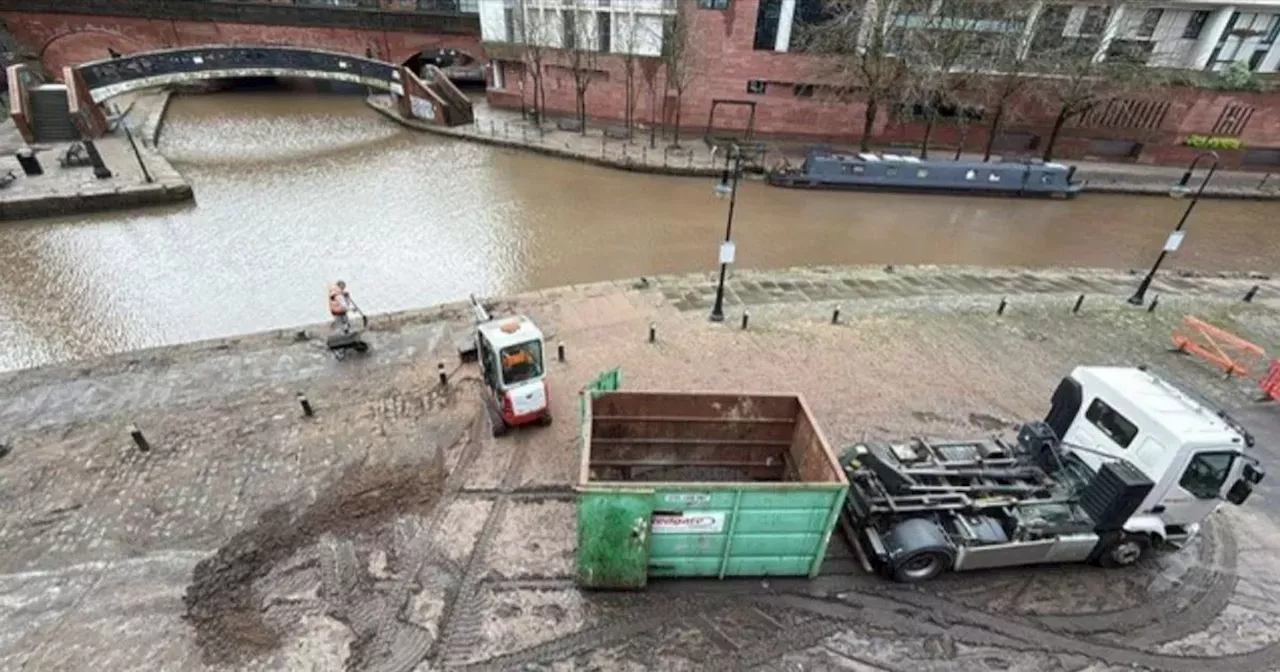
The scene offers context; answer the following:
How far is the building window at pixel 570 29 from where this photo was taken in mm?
27578

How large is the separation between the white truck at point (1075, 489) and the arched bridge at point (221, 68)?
30528 mm

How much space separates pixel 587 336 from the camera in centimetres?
1212

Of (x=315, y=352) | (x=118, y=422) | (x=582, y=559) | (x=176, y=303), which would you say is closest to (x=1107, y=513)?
(x=582, y=559)

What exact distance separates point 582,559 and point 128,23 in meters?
43.3

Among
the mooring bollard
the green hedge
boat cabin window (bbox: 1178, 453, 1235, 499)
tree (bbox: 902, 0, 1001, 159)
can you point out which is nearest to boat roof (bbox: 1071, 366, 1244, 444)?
boat cabin window (bbox: 1178, 453, 1235, 499)

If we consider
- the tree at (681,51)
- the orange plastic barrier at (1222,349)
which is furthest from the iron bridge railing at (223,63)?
the orange plastic barrier at (1222,349)

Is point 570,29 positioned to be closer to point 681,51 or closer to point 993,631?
point 681,51

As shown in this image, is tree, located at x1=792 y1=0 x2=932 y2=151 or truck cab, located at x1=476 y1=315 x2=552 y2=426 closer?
truck cab, located at x1=476 y1=315 x2=552 y2=426

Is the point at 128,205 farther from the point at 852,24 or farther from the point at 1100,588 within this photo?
the point at 852,24

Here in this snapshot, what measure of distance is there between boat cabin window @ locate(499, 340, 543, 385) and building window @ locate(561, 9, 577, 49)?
2400cm

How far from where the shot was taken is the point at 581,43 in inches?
1109

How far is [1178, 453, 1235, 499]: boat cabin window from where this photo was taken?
629 cm

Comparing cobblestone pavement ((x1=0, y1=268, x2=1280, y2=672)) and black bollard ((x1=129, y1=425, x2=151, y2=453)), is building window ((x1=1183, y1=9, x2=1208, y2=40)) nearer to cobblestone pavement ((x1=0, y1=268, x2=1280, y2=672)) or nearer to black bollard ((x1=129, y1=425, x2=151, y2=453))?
cobblestone pavement ((x1=0, y1=268, x2=1280, y2=672))

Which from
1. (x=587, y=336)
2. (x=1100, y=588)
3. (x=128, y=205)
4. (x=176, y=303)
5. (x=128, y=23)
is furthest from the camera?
(x=128, y=23)
